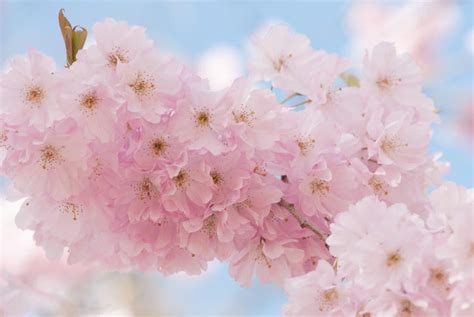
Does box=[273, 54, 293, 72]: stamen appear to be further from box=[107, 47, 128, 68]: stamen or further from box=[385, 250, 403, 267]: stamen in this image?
box=[385, 250, 403, 267]: stamen

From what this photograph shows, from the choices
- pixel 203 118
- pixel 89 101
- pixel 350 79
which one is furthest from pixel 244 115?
pixel 350 79

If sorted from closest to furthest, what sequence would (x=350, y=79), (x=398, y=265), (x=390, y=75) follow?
(x=398, y=265) → (x=390, y=75) → (x=350, y=79)

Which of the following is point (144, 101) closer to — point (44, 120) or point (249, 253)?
point (44, 120)

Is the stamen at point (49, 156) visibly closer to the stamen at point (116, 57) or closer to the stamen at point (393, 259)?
the stamen at point (116, 57)

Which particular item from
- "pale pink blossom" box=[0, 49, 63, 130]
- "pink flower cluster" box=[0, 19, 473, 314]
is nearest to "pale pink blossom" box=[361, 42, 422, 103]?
"pink flower cluster" box=[0, 19, 473, 314]

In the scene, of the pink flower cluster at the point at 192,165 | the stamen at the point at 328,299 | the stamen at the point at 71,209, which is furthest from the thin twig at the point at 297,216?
the stamen at the point at 71,209

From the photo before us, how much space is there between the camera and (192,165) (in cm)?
77

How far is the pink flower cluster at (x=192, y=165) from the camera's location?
2.44ft

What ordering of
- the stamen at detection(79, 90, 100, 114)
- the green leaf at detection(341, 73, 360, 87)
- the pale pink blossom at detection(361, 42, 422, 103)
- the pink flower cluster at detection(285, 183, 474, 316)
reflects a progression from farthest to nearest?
the green leaf at detection(341, 73, 360, 87), the pale pink blossom at detection(361, 42, 422, 103), the stamen at detection(79, 90, 100, 114), the pink flower cluster at detection(285, 183, 474, 316)

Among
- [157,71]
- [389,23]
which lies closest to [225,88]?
[157,71]

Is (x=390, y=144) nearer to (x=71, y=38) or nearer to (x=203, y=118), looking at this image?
(x=203, y=118)

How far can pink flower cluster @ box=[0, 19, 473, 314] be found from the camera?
744mm

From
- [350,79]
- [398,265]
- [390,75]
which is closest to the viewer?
[398,265]

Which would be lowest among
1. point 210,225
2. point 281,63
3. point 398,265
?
point 398,265
